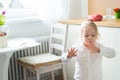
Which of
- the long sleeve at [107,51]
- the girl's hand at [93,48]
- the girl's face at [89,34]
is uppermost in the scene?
the girl's face at [89,34]

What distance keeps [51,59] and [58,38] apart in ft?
1.19

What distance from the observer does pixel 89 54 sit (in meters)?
2.01

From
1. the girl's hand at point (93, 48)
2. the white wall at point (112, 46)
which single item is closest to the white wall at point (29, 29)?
the white wall at point (112, 46)

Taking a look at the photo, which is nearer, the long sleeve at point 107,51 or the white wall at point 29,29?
the long sleeve at point 107,51

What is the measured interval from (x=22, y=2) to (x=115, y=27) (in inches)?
54.5

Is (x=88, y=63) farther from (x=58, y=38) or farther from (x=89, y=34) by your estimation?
(x=58, y=38)

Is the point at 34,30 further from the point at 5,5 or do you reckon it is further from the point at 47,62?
the point at 47,62

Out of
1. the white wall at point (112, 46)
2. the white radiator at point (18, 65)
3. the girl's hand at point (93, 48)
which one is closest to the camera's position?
the girl's hand at point (93, 48)

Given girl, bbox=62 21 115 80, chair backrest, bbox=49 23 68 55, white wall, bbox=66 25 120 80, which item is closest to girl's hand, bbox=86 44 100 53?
girl, bbox=62 21 115 80

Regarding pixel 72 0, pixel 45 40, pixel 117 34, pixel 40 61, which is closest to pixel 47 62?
pixel 40 61

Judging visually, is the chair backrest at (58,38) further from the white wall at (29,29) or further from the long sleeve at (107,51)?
the long sleeve at (107,51)

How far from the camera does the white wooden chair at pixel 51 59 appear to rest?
2652 mm

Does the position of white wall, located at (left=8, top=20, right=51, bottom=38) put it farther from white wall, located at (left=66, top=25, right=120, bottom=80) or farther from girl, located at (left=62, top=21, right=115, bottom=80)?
girl, located at (left=62, top=21, right=115, bottom=80)

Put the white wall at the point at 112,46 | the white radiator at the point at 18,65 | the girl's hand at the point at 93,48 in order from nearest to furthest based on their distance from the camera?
the girl's hand at the point at 93,48, the white wall at the point at 112,46, the white radiator at the point at 18,65
